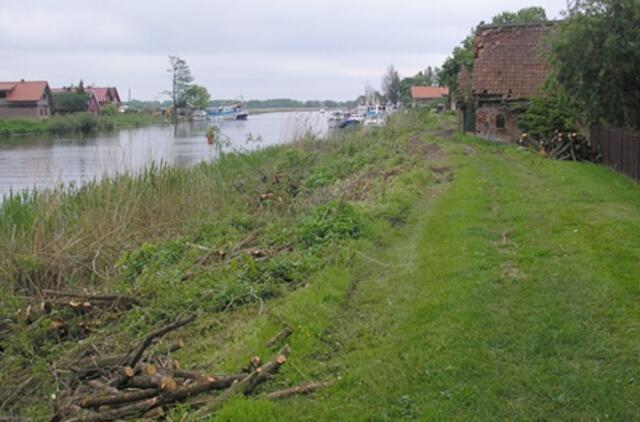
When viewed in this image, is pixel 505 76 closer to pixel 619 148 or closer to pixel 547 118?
pixel 547 118

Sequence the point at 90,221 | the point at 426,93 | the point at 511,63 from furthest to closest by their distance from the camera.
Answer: the point at 426,93, the point at 511,63, the point at 90,221

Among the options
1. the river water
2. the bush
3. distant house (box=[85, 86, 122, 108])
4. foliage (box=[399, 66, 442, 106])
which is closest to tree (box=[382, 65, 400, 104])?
foliage (box=[399, 66, 442, 106])

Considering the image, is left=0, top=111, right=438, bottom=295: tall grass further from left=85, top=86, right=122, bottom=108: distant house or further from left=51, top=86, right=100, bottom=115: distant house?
left=85, top=86, right=122, bottom=108: distant house

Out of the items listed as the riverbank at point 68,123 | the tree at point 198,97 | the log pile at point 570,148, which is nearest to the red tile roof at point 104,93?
the tree at point 198,97

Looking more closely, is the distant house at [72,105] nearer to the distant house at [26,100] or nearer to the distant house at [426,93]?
the distant house at [26,100]

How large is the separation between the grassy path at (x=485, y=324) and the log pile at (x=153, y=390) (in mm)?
354

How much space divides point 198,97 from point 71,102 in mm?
25234

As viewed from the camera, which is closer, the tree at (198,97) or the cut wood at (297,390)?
the cut wood at (297,390)

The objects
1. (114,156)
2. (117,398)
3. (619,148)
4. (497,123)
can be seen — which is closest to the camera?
(117,398)

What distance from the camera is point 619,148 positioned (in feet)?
68.3

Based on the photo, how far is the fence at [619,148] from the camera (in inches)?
747

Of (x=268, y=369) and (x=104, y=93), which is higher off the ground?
(x=104, y=93)

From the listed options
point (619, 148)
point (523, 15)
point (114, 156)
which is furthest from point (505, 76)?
point (523, 15)

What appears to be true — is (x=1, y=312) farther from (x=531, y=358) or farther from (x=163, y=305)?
(x=531, y=358)
